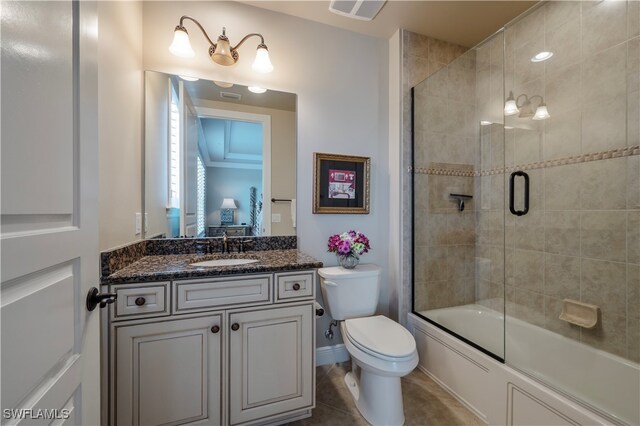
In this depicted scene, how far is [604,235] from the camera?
1.57 meters

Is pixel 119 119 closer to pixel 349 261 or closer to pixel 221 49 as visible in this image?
pixel 221 49

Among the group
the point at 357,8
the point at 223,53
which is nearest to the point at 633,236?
the point at 357,8

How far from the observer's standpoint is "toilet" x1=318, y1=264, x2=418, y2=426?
1386 mm

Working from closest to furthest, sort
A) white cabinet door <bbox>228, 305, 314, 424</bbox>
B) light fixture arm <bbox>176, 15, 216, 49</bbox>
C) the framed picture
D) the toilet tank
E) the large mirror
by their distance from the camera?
white cabinet door <bbox>228, 305, 314, 424</bbox>, light fixture arm <bbox>176, 15, 216, 49</bbox>, the large mirror, the toilet tank, the framed picture

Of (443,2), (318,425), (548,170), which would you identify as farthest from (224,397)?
(443,2)

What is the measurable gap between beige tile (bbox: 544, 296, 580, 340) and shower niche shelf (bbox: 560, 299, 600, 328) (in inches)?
1.5

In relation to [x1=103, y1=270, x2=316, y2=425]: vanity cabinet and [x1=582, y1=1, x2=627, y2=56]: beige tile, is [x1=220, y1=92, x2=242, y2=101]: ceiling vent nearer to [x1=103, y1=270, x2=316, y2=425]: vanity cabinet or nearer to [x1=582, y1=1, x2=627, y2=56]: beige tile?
[x1=103, y1=270, x2=316, y2=425]: vanity cabinet

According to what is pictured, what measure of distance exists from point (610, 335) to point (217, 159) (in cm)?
259

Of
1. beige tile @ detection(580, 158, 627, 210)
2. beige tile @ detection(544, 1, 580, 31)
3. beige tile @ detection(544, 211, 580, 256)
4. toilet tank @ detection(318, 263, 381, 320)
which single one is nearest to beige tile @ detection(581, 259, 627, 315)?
beige tile @ detection(544, 211, 580, 256)

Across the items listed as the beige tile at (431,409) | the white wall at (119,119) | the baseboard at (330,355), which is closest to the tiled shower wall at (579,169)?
the beige tile at (431,409)

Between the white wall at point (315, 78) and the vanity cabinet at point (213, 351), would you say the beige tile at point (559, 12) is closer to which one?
the white wall at point (315, 78)

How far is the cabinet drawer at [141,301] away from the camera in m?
1.14

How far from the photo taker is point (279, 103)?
6.17ft

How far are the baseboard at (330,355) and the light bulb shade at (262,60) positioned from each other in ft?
6.59
